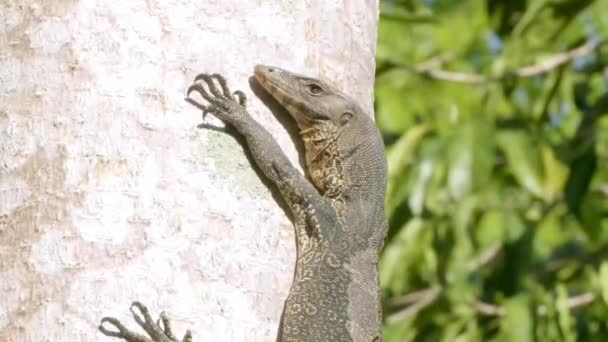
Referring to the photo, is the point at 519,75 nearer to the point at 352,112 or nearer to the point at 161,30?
the point at 352,112

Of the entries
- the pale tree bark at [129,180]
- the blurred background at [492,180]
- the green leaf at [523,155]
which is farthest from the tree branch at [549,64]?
the pale tree bark at [129,180]

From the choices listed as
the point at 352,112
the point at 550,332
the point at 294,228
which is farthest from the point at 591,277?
the point at 294,228

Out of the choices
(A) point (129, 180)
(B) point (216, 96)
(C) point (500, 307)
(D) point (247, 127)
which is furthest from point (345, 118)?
(C) point (500, 307)

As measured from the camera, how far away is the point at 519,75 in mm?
6684

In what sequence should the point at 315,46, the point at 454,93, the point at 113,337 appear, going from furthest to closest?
1. the point at 454,93
2. the point at 315,46
3. the point at 113,337

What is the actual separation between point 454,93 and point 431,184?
1.25 m

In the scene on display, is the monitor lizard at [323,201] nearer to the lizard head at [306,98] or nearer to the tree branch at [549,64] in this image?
the lizard head at [306,98]

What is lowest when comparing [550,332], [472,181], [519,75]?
[550,332]

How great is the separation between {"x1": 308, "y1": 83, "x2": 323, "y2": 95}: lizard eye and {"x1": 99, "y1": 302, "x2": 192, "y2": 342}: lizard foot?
3.58 feet

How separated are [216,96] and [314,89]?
1.86ft

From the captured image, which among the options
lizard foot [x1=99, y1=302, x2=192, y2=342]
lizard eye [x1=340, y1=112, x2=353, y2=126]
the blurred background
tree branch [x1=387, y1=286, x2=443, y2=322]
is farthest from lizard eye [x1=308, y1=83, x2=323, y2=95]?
tree branch [x1=387, y1=286, x2=443, y2=322]

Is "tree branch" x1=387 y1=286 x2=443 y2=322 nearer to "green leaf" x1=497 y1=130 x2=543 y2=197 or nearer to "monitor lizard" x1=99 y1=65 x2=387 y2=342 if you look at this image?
"green leaf" x1=497 y1=130 x2=543 y2=197

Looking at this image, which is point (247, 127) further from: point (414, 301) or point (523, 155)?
point (414, 301)

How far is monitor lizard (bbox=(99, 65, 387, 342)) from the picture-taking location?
354 cm
